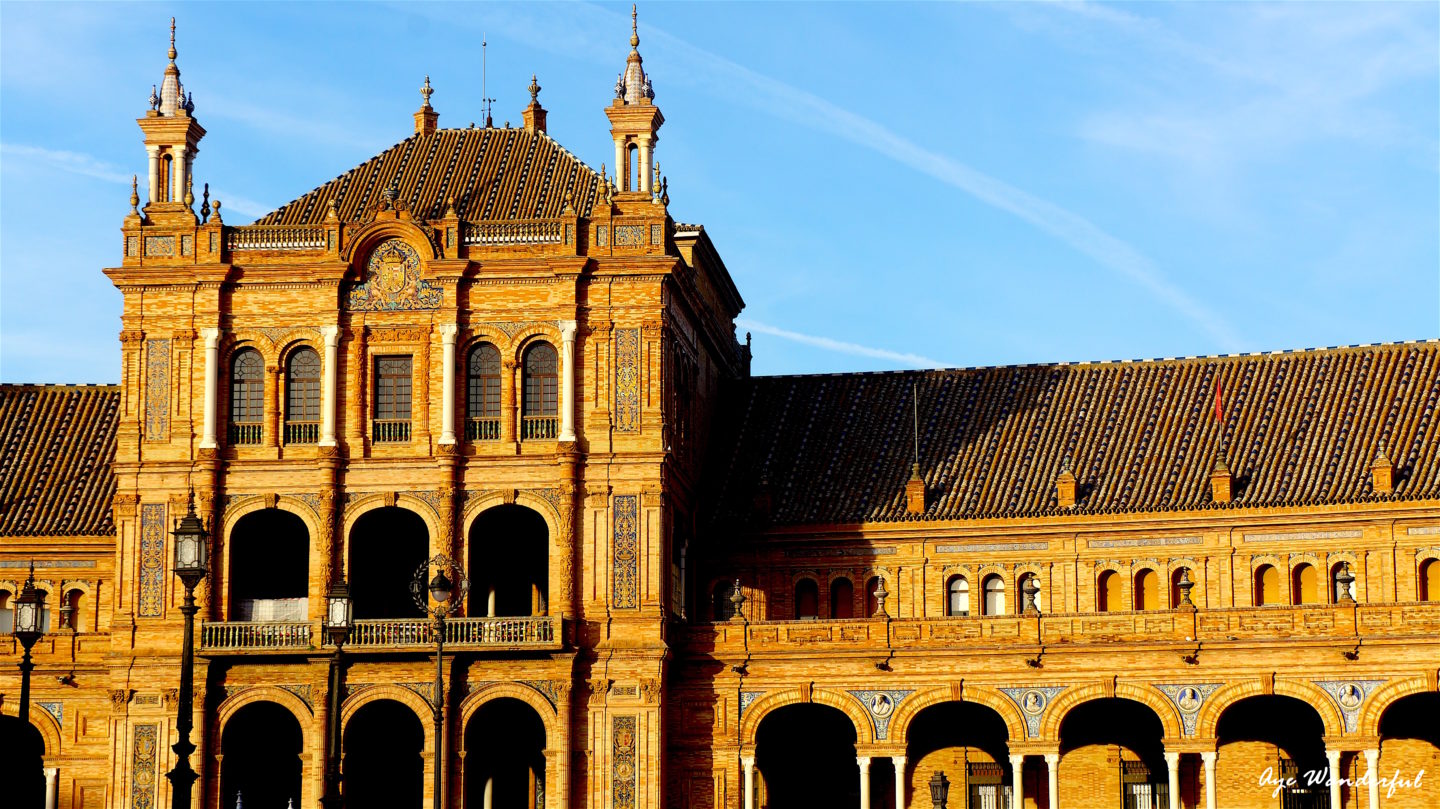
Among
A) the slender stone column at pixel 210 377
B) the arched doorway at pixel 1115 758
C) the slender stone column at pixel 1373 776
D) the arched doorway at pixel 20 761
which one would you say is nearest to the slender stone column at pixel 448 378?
the slender stone column at pixel 210 377

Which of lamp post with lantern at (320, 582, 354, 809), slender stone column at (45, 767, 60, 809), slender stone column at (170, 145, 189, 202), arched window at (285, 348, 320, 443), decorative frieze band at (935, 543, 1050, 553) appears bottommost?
slender stone column at (45, 767, 60, 809)

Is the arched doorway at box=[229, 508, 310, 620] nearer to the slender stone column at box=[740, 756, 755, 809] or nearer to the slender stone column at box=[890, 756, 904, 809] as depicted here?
the slender stone column at box=[740, 756, 755, 809]

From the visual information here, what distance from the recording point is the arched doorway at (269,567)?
68.7m

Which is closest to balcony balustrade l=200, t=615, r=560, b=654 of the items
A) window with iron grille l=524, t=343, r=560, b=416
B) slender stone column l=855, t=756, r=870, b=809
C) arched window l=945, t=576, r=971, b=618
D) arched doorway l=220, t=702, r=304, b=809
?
arched doorway l=220, t=702, r=304, b=809

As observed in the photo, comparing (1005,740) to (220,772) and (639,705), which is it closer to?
(639,705)

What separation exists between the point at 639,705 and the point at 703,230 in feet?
52.7

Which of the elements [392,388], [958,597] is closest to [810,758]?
[958,597]

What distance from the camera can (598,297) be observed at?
6856 centimetres

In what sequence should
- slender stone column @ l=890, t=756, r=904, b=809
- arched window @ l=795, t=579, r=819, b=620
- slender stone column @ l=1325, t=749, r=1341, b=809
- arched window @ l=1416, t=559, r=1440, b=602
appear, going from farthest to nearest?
arched window @ l=795, t=579, r=819, b=620 → arched window @ l=1416, t=559, r=1440, b=602 → slender stone column @ l=890, t=756, r=904, b=809 → slender stone column @ l=1325, t=749, r=1341, b=809

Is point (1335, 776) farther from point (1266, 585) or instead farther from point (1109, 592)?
point (1109, 592)

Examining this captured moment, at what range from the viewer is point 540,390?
68.8 meters

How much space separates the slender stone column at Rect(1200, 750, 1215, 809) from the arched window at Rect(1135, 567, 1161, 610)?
22.6 ft

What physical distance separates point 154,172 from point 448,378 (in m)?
11.1

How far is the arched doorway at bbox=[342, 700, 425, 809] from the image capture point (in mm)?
68625
